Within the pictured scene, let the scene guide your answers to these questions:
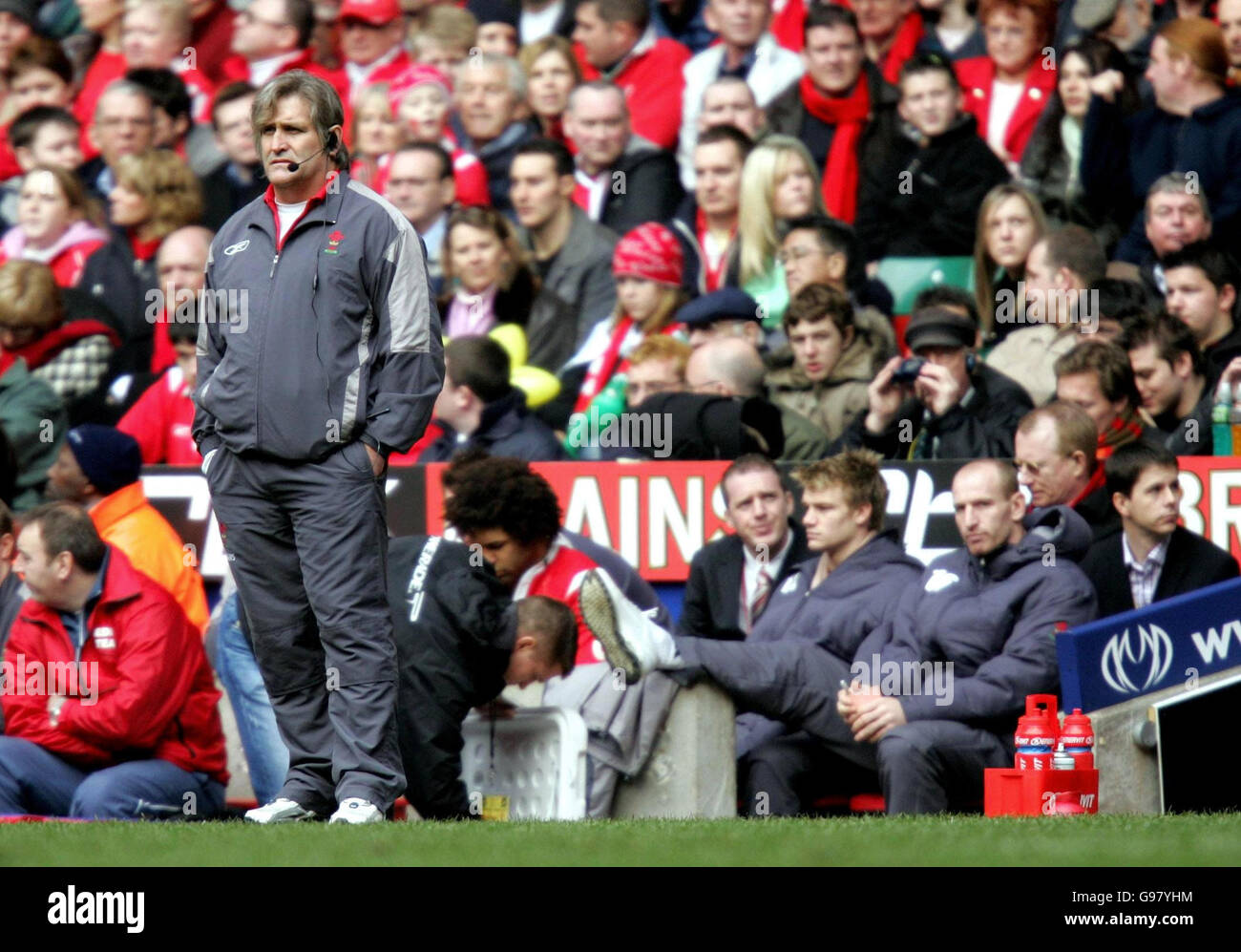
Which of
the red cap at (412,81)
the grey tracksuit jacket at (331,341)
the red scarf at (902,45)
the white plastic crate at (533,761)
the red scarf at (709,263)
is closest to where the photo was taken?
the grey tracksuit jacket at (331,341)

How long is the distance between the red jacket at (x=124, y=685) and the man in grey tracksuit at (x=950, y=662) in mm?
1966

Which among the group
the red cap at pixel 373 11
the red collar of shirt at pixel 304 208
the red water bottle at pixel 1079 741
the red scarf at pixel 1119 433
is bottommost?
the red water bottle at pixel 1079 741

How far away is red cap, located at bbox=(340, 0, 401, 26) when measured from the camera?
14.3m

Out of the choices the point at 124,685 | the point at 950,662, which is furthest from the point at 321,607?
the point at 950,662

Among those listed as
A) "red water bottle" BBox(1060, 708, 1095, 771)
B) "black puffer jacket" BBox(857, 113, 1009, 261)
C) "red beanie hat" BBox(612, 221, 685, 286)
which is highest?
"black puffer jacket" BBox(857, 113, 1009, 261)

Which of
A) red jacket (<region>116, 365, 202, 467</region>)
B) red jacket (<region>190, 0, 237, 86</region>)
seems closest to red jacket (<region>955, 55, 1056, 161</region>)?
red jacket (<region>116, 365, 202, 467</region>)

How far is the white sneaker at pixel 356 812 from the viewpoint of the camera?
257 inches

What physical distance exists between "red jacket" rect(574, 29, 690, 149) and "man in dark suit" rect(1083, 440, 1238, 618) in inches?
192

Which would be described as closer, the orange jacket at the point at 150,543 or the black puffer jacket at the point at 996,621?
the black puffer jacket at the point at 996,621

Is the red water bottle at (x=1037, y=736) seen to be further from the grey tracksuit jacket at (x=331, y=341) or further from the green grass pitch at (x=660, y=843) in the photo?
the grey tracksuit jacket at (x=331, y=341)

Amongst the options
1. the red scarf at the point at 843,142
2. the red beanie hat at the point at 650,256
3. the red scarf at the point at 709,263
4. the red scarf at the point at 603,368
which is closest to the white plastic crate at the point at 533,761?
the red scarf at the point at 603,368

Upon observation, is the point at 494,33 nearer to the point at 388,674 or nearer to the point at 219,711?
the point at 219,711

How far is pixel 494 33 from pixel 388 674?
8129mm

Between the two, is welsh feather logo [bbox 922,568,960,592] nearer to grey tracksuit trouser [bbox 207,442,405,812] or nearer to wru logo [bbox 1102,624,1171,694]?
wru logo [bbox 1102,624,1171,694]
